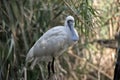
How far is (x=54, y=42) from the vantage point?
410 cm

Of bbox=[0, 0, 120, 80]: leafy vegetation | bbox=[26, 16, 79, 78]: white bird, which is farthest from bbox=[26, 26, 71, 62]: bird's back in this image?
bbox=[0, 0, 120, 80]: leafy vegetation

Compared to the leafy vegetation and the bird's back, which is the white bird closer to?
the bird's back

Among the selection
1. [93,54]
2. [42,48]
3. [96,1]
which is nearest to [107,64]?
[93,54]

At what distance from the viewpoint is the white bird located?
13.0 ft

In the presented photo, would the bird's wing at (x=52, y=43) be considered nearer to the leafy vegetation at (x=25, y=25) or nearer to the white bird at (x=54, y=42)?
the white bird at (x=54, y=42)

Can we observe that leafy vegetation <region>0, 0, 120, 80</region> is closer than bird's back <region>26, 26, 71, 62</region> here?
No

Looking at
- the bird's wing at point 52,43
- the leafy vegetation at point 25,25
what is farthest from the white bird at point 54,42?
the leafy vegetation at point 25,25

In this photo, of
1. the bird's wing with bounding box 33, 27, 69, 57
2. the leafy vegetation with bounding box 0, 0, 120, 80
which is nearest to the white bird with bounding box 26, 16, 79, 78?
the bird's wing with bounding box 33, 27, 69, 57

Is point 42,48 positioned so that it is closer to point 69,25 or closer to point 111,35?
point 69,25

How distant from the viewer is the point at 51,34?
160 inches

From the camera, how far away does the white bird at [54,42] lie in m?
3.97

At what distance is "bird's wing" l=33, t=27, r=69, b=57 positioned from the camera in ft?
13.2

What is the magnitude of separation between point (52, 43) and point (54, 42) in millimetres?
24

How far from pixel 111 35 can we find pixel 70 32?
8.51 feet
